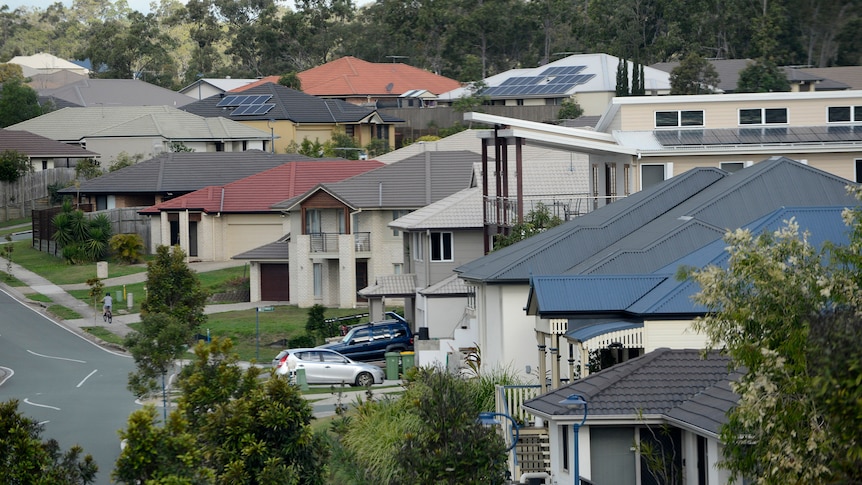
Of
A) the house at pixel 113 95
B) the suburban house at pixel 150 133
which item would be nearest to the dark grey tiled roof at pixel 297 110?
the suburban house at pixel 150 133

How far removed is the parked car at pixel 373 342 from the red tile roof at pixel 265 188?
20959 mm

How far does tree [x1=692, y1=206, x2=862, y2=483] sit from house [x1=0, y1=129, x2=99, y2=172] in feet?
247

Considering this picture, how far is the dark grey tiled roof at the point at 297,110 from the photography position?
101 metres

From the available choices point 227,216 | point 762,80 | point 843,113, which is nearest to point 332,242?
point 227,216

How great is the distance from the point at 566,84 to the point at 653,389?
8511 cm

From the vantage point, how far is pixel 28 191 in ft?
279

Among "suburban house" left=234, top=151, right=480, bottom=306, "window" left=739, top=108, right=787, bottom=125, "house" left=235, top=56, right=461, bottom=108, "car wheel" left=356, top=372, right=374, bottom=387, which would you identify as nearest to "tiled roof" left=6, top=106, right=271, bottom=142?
"house" left=235, top=56, right=461, bottom=108

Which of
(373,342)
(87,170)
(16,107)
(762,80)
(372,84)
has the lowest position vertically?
(373,342)

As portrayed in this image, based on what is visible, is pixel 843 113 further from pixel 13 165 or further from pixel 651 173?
pixel 13 165

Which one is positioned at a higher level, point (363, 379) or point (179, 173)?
point (179, 173)

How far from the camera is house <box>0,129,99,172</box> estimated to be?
8631 centimetres

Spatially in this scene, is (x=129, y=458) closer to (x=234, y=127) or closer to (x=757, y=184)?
(x=757, y=184)

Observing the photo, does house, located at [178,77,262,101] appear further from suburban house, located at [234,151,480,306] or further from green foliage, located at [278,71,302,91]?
suburban house, located at [234,151,480,306]

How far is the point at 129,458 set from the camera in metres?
14.8
